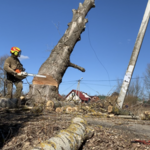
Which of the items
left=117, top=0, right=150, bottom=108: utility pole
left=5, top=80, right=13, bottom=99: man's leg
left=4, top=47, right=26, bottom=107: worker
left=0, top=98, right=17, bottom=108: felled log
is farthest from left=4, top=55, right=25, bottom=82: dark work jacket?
left=117, top=0, right=150, bottom=108: utility pole

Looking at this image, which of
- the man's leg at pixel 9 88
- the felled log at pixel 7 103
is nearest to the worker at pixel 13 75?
the man's leg at pixel 9 88

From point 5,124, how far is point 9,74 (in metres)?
2.97

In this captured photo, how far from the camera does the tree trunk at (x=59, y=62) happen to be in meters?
7.53

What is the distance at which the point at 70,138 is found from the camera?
9.30ft

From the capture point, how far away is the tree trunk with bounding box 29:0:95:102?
7.53 m

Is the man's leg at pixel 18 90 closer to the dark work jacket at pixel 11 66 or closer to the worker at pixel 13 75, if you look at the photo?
the worker at pixel 13 75

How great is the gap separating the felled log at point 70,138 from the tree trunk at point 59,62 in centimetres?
372

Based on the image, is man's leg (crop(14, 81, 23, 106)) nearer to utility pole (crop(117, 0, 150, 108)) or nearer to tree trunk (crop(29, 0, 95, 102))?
tree trunk (crop(29, 0, 95, 102))

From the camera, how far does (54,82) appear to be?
7.77 meters

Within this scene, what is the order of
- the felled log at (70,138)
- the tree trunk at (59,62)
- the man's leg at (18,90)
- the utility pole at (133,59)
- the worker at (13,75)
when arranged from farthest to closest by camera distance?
the utility pole at (133,59) < the tree trunk at (59,62) < the man's leg at (18,90) < the worker at (13,75) < the felled log at (70,138)

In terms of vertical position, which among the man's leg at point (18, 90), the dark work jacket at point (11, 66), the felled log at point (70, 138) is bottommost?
the felled log at point (70, 138)

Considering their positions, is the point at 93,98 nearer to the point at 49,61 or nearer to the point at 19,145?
the point at 49,61

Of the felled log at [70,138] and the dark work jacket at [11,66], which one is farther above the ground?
the dark work jacket at [11,66]

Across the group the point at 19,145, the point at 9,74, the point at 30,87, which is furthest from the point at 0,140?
the point at 30,87
